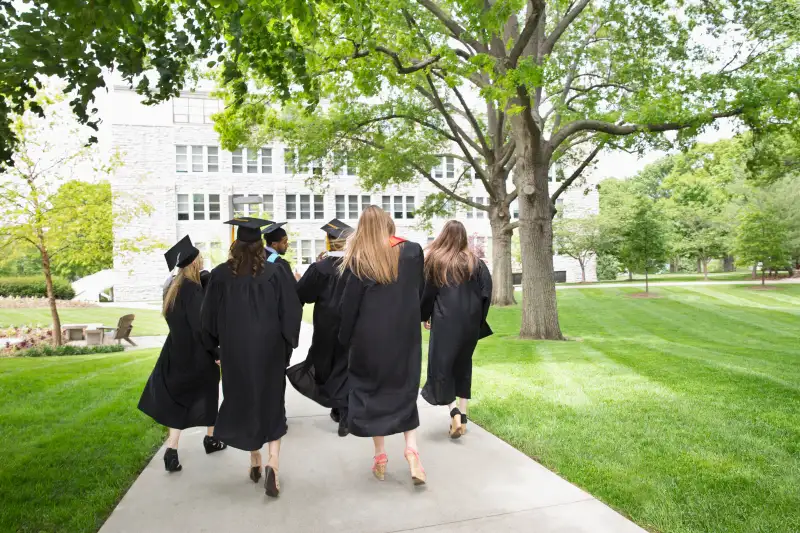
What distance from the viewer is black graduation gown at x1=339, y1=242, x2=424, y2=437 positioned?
481 centimetres

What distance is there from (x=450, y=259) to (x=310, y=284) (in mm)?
1420

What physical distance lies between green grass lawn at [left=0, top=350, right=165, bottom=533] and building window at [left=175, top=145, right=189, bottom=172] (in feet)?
114

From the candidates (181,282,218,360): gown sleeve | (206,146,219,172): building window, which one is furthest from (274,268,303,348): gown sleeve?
(206,146,219,172): building window

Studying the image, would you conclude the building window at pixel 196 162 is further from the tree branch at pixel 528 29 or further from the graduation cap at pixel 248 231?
the graduation cap at pixel 248 231

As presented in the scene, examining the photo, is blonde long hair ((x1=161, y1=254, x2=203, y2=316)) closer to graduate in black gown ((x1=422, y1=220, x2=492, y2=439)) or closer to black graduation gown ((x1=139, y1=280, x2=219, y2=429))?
black graduation gown ((x1=139, y1=280, x2=219, y2=429))

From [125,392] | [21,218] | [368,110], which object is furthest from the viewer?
[368,110]

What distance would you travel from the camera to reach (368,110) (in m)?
20.0

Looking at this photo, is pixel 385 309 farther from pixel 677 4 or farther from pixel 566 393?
pixel 677 4

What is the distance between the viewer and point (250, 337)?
4.72 metres

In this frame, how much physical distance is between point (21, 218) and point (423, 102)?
13.2 meters

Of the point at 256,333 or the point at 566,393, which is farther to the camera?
the point at 566,393

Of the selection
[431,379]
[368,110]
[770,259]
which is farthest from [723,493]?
[770,259]

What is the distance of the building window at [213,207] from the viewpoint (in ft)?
141

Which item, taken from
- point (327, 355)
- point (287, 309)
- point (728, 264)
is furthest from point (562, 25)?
point (728, 264)
